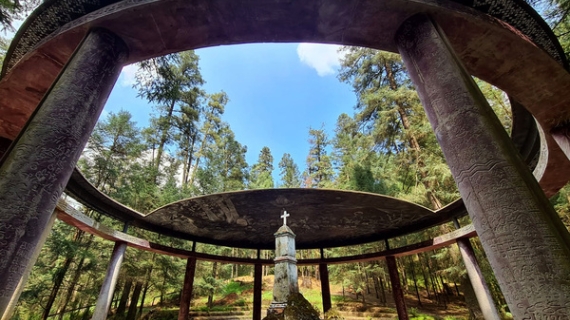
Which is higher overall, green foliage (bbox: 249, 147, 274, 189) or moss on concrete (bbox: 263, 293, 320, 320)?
green foliage (bbox: 249, 147, 274, 189)

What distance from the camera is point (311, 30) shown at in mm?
3404

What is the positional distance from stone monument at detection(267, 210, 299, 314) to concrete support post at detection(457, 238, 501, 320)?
243 inches

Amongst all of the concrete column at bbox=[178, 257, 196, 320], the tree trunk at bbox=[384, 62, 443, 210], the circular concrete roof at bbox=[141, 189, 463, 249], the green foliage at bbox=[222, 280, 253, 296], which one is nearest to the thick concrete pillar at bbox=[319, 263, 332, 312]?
the circular concrete roof at bbox=[141, 189, 463, 249]

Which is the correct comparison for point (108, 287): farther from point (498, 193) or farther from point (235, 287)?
point (235, 287)

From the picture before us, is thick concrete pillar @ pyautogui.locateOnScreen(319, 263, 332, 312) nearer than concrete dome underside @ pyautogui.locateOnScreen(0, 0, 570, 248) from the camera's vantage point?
No

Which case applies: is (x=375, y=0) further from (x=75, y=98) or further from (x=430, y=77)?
(x=75, y=98)

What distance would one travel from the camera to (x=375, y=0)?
2.92 meters

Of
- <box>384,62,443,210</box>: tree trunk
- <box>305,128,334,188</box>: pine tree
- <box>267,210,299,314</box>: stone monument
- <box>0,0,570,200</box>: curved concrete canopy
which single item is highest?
<box>305,128,334,188</box>: pine tree

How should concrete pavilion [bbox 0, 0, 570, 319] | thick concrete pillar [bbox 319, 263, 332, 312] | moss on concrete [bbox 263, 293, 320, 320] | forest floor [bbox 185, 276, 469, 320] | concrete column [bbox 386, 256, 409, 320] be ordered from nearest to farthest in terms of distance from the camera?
concrete pavilion [bbox 0, 0, 570, 319]
moss on concrete [bbox 263, 293, 320, 320]
concrete column [bbox 386, 256, 409, 320]
thick concrete pillar [bbox 319, 263, 332, 312]
forest floor [bbox 185, 276, 469, 320]

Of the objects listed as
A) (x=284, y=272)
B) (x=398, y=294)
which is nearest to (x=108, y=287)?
(x=284, y=272)

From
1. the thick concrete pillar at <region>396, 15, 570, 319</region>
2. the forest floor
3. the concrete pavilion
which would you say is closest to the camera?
the thick concrete pillar at <region>396, 15, 570, 319</region>

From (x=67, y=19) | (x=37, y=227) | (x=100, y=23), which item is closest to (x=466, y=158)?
(x=37, y=227)

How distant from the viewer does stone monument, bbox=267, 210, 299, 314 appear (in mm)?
5270

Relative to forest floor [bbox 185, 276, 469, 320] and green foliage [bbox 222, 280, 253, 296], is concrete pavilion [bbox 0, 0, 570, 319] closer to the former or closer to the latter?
forest floor [bbox 185, 276, 469, 320]
